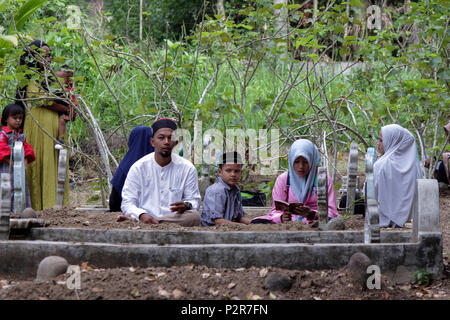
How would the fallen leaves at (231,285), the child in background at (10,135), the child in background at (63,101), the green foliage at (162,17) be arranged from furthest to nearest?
the green foliage at (162,17) < the child in background at (63,101) < the child in background at (10,135) < the fallen leaves at (231,285)

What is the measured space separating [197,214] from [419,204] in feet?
6.29

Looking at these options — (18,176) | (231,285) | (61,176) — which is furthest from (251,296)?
(61,176)

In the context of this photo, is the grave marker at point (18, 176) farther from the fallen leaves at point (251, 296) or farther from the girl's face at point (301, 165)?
the fallen leaves at point (251, 296)

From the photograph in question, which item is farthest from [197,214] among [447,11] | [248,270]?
[447,11]

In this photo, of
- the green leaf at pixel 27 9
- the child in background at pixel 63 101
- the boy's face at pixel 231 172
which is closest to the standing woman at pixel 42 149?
the child in background at pixel 63 101

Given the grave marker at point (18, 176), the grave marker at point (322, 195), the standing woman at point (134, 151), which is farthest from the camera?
the standing woman at point (134, 151)

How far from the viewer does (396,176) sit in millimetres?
5484

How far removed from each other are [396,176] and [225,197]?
162 cm

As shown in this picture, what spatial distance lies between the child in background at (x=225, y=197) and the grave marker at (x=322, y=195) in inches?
36.6

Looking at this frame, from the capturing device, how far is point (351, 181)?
5445 mm

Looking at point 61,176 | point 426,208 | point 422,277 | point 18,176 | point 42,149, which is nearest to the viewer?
point 422,277

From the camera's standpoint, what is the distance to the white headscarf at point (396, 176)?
537 cm

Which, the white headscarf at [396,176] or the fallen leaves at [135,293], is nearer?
the fallen leaves at [135,293]

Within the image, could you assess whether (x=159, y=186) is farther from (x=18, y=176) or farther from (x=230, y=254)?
(x=230, y=254)
